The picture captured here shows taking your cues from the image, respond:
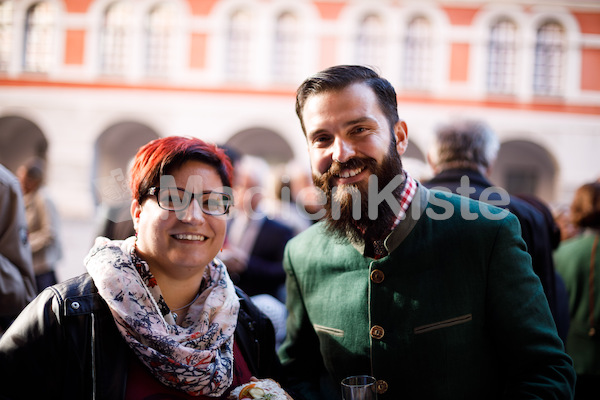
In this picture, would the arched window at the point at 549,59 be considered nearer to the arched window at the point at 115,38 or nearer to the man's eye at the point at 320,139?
the arched window at the point at 115,38

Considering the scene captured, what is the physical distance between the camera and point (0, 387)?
4.54ft

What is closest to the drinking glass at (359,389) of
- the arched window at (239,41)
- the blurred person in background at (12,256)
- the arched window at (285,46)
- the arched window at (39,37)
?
the blurred person in background at (12,256)

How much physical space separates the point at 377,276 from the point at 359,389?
0.42m

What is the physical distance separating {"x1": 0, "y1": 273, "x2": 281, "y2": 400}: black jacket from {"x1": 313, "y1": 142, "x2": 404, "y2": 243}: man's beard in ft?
2.57

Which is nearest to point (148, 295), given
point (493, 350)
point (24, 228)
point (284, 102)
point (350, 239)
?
point (350, 239)

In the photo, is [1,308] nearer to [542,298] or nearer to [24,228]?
[24,228]

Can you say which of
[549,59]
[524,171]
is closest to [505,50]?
[549,59]

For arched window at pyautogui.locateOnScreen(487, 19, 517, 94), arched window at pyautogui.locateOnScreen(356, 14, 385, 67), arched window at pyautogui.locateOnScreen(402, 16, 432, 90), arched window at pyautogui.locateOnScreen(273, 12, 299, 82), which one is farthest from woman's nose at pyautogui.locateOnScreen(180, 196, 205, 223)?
arched window at pyautogui.locateOnScreen(487, 19, 517, 94)

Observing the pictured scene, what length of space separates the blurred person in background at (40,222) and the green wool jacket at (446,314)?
12.7ft

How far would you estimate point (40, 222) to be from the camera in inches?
196

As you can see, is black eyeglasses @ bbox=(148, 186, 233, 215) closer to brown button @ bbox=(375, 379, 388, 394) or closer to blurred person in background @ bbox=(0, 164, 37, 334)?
brown button @ bbox=(375, 379, 388, 394)

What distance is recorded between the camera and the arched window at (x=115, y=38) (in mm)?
16891

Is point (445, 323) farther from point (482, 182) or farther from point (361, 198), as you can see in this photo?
point (482, 182)

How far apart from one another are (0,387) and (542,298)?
157 cm
